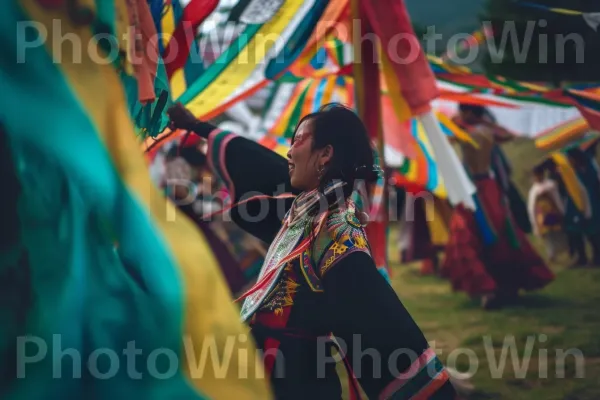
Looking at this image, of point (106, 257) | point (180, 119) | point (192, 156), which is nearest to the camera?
point (106, 257)

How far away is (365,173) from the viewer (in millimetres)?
2293

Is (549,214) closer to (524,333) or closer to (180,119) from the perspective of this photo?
(524,333)

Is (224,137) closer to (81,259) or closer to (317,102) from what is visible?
(81,259)

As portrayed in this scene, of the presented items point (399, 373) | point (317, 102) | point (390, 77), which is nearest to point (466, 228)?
point (317, 102)

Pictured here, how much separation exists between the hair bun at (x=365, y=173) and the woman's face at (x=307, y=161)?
91 millimetres

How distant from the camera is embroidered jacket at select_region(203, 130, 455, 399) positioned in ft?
6.81

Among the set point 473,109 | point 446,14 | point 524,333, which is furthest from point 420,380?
point 446,14

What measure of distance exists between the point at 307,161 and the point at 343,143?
0.11 metres

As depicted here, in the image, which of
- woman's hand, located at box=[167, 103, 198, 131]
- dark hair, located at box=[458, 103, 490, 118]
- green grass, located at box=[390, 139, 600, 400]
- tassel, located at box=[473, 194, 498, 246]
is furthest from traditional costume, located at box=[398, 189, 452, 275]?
woman's hand, located at box=[167, 103, 198, 131]

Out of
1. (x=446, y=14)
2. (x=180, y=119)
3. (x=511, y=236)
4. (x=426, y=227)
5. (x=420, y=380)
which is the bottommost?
(x=426, y=227)

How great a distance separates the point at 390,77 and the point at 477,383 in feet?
5.28

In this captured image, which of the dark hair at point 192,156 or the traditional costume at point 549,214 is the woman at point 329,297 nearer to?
the dark hair at point 192,156

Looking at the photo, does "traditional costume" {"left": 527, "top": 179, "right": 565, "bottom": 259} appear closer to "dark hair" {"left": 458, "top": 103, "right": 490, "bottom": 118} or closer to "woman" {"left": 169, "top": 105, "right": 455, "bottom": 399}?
"dark hair" {"left": 458, "top": 103, "right": 490, "bottom": 118}

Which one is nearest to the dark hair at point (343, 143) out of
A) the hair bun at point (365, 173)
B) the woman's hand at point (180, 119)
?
the hair bun at point (365, 173)
